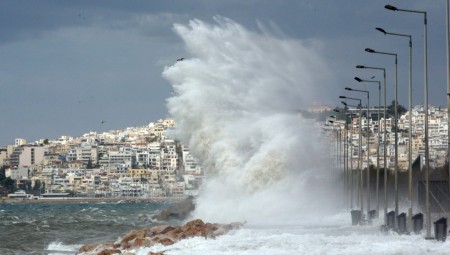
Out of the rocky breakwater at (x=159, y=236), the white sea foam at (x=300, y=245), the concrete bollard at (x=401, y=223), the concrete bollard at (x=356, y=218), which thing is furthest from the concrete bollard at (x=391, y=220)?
the concrete bollard at (x=356, y=218)

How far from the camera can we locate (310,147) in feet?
273

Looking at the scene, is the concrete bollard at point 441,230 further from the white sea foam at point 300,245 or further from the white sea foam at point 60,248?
the white sea foam at point 60,248

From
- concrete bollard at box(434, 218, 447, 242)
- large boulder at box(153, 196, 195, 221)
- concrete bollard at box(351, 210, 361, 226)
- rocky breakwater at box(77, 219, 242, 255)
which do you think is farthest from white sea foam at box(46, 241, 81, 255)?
large boulder at box(153, 196, 195, 221)

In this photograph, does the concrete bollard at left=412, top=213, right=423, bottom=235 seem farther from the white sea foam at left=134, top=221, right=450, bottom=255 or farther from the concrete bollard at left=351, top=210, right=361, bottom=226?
the concrete bollard at left=351, top=210, right=361, bottom=226

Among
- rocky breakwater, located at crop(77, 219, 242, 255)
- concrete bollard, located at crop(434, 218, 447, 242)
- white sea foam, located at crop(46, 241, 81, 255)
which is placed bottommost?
white sea foam, located at crop(46, 241, 81, 255)

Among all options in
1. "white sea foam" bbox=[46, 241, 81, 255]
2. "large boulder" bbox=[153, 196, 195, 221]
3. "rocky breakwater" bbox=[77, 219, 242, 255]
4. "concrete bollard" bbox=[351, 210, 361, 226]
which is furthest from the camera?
"large boulder" bbox=[153, 196, 195, 221]

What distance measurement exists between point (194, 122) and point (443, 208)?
3483 centimetres

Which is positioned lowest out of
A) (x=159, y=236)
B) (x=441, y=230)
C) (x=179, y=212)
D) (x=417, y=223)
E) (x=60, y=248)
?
(x=60, y=248)

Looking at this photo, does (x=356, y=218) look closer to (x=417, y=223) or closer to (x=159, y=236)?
(x=159, y=236)

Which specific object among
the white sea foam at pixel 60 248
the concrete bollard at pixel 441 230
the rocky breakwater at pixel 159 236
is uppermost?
the concrete bollard at pixel 441 230

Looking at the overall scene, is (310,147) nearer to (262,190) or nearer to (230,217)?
(262,190)

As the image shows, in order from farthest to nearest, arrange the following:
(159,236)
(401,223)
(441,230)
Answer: (159,236) < (401,223) < (441,230)

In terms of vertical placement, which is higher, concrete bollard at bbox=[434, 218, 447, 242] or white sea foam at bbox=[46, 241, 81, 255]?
concrete bollard at bbox=[434, 218, 447, 242]

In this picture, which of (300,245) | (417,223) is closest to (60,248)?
(417,223)
